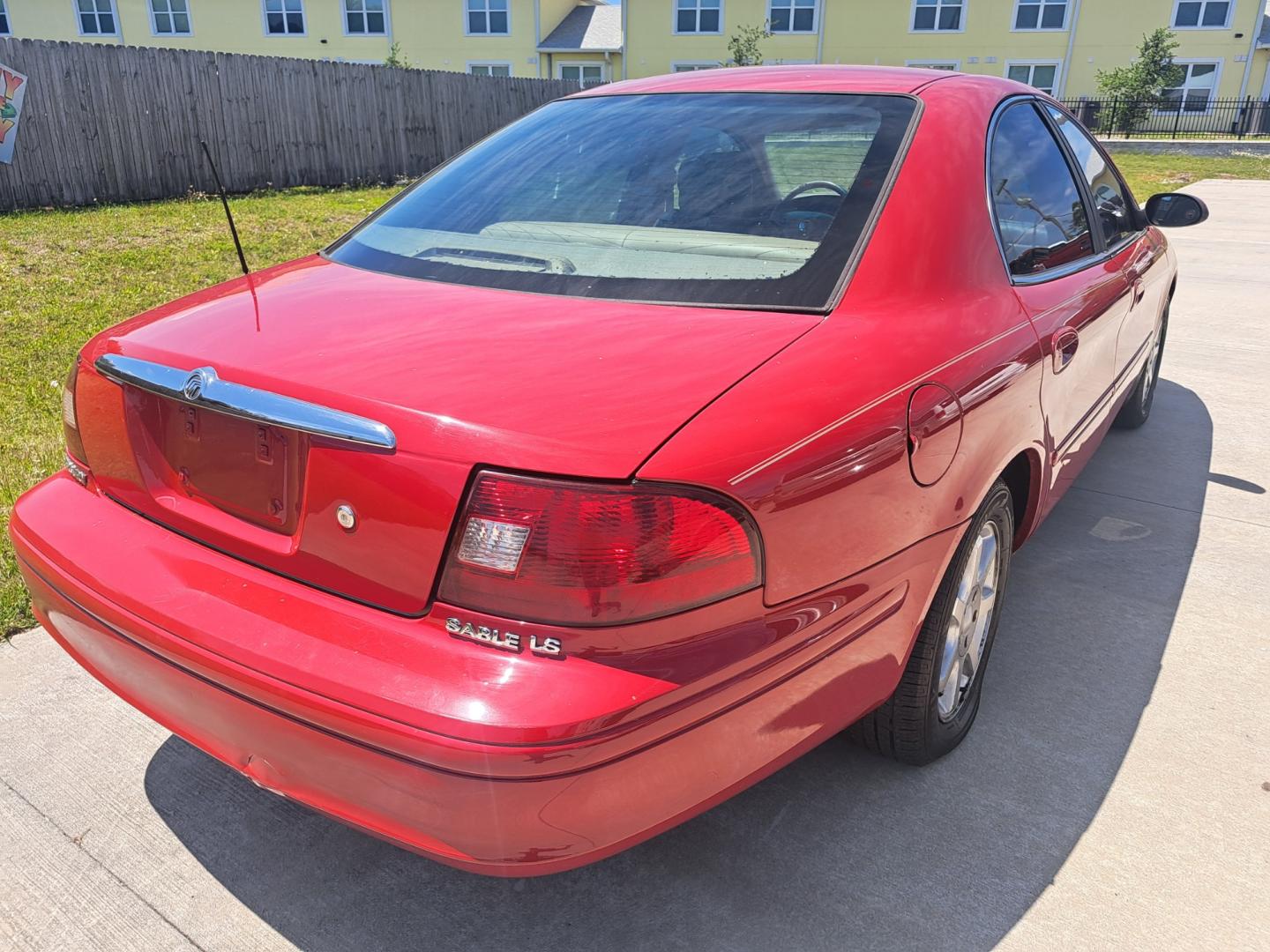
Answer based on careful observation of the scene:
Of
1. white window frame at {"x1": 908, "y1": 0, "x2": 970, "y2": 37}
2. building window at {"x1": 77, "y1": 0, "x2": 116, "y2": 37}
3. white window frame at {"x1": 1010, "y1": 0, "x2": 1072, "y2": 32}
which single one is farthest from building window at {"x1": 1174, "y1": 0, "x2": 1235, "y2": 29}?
building window at {"x1": 77, "y1": 0, "x2": 116, "y2": 37}

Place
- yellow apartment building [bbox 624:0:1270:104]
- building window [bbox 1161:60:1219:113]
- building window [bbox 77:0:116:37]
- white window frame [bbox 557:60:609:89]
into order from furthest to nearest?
white window frame [bbox 557:60:609:89] → building window [bbox 77:0:116:37] → building window [bbox 1161:60:1219:113] → yellow apartment building [bbox 624:0:1270:104]

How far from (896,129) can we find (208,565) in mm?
1810

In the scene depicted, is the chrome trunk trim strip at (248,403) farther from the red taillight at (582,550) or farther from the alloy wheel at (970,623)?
the alloy wheel at (970,623)

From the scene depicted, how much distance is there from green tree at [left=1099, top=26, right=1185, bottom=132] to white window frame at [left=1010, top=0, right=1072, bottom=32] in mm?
2613

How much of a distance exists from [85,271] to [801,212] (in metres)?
7.85

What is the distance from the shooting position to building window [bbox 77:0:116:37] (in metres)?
36.1

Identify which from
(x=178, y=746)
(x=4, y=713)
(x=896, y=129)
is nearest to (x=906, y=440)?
(x=896, y=129)

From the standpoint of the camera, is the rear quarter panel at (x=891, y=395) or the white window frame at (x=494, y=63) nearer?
the rear quarter panel at (x=891, y=395)

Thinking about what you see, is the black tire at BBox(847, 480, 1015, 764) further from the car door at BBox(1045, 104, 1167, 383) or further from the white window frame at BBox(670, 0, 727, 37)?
the white window frame at BBox(670, 0, 727, 37)

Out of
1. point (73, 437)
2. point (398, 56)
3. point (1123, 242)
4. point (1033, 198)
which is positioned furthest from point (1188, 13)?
point (73, 437)

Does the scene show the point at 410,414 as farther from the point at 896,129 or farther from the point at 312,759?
the point at 896,129

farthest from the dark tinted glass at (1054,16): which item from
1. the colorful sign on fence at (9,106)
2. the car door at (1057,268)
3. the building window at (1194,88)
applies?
the car door at (1057,268)

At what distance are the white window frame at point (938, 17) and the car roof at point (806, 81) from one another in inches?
1449

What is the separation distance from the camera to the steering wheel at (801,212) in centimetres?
218
